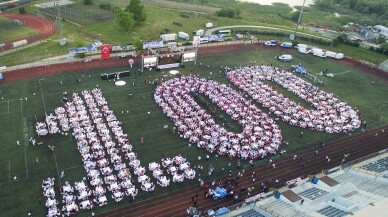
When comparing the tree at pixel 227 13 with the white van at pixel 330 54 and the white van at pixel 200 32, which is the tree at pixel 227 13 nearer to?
the white van at pixel 200 32

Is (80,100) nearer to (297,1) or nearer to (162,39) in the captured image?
(162,39)

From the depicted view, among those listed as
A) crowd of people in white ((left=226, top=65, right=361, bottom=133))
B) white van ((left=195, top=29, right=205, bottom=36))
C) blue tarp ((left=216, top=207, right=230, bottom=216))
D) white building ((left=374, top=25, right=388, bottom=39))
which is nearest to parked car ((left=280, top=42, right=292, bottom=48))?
crowd of people in white ((left=226, top=65, right=361, bottom=133))

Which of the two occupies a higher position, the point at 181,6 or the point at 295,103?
the point at 181,6

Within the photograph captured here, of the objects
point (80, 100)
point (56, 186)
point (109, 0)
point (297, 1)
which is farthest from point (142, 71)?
point (297, 1)

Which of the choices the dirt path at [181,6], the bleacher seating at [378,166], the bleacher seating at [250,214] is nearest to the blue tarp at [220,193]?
the bleacher seating at [250,214]

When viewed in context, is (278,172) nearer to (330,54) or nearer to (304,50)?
(304,50)

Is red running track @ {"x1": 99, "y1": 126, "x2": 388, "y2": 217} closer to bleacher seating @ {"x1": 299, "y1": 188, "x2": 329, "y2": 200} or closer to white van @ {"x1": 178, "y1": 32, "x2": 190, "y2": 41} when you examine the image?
bleacher seating @ {"x1": 299, "y1": 188, "x2": 329, "y2": 200}

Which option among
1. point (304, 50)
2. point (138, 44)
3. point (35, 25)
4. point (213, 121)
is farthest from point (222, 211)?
point (35, 25)
